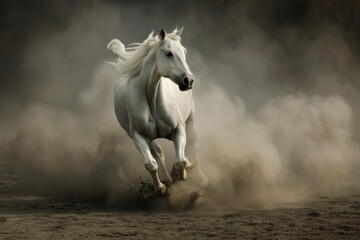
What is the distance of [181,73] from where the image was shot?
696cm

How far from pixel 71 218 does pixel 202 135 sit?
4.38 meters

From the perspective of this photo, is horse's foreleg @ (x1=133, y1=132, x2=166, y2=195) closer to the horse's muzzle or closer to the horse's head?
the horse's head

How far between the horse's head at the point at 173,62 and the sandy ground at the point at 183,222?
1890mm

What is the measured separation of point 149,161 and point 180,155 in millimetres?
452

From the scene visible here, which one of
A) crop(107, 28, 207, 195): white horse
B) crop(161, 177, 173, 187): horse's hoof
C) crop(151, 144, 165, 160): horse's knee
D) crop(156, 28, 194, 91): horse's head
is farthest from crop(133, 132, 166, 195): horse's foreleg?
crop(156, 28, 194, 91): horse's head

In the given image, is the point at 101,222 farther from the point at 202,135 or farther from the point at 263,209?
the point at 202,135

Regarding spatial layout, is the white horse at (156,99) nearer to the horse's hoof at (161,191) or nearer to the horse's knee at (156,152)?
the horse's hoof at (161,191)

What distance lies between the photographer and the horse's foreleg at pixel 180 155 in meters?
7.54

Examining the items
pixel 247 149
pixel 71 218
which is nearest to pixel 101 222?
pixel 71 218

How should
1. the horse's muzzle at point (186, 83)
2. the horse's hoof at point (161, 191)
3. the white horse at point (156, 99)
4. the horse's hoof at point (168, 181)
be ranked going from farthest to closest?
the horse's hoof at point (168, 181), the horse's hoof at point (161, 191), the white horse at point (156, 99), the horse's muzzle at point (186, 83)

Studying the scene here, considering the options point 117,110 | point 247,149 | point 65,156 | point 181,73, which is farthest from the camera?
point 65,156

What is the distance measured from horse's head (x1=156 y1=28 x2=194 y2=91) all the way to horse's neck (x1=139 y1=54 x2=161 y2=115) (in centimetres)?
30

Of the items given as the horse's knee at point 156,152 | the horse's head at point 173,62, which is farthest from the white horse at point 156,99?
the horse's knee at point 156,152

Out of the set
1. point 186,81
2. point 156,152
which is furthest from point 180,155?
point 186,81
